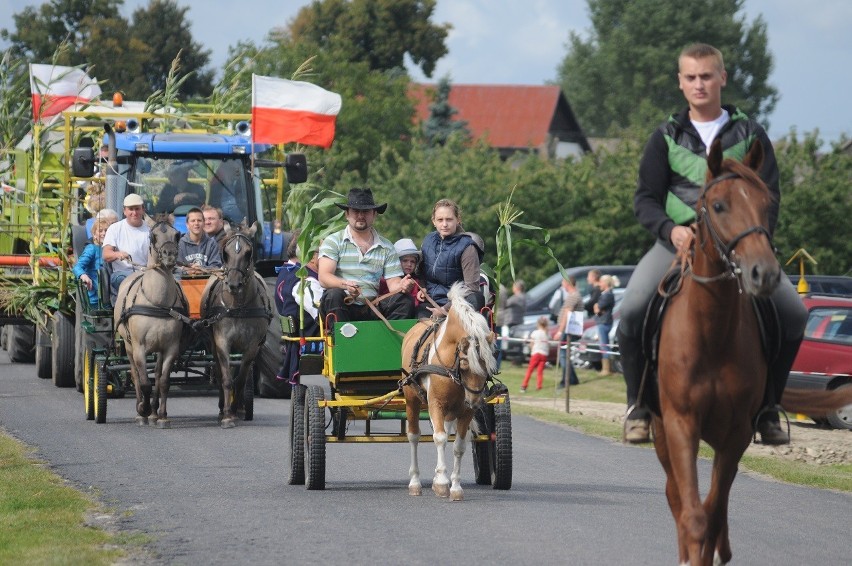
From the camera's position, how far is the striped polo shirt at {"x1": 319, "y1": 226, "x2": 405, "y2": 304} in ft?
40.9

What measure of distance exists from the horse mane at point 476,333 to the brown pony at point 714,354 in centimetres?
334

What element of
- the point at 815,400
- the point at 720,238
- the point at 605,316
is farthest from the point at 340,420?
the point at 605,316

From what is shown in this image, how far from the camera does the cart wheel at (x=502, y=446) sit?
12062mm

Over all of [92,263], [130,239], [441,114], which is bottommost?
[92,263]

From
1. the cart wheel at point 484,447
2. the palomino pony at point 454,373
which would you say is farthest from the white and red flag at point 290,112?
the palomino pony at point 454,373

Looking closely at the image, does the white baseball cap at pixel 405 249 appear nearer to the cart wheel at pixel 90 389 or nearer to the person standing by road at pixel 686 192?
the person standing by road at pixel 686 192

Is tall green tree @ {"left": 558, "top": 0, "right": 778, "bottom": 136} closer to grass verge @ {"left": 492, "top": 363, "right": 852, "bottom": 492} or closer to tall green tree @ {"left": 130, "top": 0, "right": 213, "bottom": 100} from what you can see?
tall green tree @ {"left": 130, "top": 0, "right": 213, "bottom": 100}

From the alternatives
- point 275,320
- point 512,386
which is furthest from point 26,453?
point 512,386

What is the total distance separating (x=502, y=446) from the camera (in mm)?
12102

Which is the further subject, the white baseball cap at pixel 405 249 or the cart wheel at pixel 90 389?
the cart wheel at pixel 90 389

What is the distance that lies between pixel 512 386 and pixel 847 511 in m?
15.8

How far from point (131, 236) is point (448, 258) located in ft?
24.0

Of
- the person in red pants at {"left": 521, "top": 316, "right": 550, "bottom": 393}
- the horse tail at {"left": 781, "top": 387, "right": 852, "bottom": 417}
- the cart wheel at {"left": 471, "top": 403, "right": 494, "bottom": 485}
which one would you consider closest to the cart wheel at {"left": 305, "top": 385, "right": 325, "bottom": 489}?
the cart wheel at {"left": 471, "top": 403, "right": 494, "bottom": 485}

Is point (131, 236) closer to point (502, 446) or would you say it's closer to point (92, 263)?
point (92, 263)
